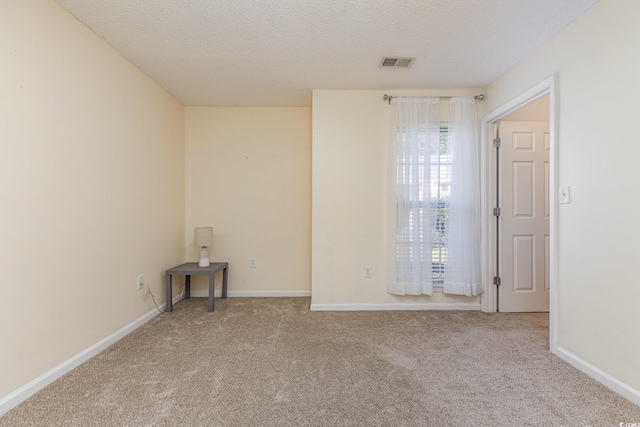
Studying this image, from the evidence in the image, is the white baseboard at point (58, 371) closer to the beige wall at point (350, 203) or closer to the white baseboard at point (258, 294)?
the white baseboard at point (258, 294)

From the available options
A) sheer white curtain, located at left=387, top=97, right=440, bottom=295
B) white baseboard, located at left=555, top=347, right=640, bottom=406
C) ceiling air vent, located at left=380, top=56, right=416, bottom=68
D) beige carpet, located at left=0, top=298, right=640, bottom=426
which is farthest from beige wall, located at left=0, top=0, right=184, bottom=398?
white baseboard, located at left=555, top=347, right=640, bottom=406

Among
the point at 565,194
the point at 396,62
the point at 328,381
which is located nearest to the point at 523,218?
the point at 565,194

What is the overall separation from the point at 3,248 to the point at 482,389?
9.23 feet

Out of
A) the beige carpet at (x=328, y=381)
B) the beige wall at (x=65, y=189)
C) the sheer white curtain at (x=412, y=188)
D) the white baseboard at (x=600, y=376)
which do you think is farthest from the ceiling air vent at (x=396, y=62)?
the white baseboard at (x=600, y=376)

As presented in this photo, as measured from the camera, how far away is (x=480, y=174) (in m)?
3.21

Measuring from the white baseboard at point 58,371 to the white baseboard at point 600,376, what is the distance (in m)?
3.40

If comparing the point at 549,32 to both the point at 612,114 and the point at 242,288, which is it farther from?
the point at 242,288

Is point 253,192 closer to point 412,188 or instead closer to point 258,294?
point 258,294

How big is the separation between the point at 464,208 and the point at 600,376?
1710mm

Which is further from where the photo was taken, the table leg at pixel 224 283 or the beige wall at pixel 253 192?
the beige wall at pixel 253 192

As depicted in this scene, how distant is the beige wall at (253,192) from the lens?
12.6 feet

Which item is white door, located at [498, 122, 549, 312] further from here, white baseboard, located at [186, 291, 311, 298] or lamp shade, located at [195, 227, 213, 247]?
lamp shade, located at [195, 227, 213, 247]

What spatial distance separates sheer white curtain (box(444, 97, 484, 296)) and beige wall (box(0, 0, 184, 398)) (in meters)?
3.15

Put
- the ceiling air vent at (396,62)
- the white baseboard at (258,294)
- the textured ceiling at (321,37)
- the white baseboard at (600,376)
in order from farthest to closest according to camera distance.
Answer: the white baseboard at (258,294)
the ceiling air vent at (396,62)
the textured ceiling at (321,37)
the white baseboard at (600,376)
